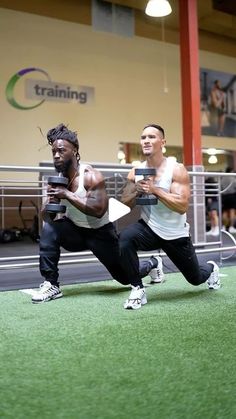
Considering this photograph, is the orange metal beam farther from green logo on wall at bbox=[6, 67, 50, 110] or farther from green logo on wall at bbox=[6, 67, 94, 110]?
green logo on wall at bbox=[6, 67, 50, 110]

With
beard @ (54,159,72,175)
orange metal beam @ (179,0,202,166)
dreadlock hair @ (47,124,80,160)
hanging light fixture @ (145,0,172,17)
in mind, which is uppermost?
hanging light fixture @ (145,0,172,17)

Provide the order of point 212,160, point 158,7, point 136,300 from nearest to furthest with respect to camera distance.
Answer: point 136,300
point 158,7
point 212,160

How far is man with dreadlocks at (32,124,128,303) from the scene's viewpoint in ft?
7.72

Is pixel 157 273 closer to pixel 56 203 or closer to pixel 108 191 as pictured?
pixel 56 203

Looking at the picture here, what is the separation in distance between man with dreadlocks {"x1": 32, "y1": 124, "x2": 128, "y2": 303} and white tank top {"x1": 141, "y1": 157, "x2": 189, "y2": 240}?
238 millimetres

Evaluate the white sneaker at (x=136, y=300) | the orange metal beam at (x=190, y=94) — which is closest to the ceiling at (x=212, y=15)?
the orange metal beam at (x=190, y=94)

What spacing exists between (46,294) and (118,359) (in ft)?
3.52

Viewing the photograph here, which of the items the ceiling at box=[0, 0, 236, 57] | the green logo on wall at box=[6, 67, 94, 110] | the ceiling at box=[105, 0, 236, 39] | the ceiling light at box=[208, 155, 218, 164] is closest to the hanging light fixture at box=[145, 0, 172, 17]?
the ceiling at box=[0, 0, 236, 57]

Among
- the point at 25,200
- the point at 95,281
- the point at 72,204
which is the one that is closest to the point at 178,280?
the point at 95,281

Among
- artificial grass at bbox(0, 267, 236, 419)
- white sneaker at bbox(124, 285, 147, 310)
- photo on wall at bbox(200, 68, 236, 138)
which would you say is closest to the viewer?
artificial grass at bbox(0, 267, 236, 419)

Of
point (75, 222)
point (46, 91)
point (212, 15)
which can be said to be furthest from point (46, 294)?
point (212, 15)

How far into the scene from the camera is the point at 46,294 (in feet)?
8.01

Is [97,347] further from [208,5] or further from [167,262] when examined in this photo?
[208,5]

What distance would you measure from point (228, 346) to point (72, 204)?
1076 mm
